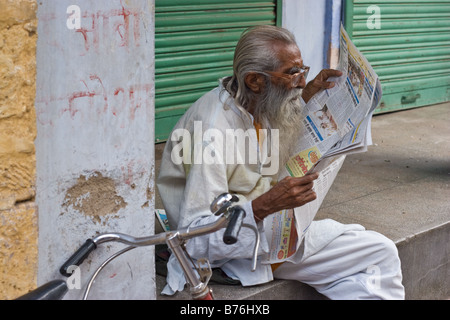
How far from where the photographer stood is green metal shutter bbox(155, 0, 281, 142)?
5207 millimetres

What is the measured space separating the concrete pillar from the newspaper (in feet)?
1.86

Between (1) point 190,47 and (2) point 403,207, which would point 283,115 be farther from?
(1) point 190,47

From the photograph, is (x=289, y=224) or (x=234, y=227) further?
(x=289, y=224)

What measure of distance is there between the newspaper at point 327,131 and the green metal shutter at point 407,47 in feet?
12.2

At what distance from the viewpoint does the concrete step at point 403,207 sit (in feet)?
12.2

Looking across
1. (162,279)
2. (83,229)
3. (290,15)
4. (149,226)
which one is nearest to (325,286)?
(162,279)

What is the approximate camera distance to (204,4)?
213 inches

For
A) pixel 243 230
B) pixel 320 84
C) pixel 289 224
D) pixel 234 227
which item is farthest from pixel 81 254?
pixel 320 84

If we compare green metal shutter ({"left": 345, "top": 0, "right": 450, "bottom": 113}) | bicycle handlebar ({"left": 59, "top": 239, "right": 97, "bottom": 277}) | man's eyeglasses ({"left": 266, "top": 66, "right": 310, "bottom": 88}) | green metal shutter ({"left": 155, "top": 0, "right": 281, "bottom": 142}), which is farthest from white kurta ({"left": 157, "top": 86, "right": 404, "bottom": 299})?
green metal shutter ({"left": 345, "top": 0, "right": 450, "bottom": 113})

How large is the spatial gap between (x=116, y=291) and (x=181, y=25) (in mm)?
2997

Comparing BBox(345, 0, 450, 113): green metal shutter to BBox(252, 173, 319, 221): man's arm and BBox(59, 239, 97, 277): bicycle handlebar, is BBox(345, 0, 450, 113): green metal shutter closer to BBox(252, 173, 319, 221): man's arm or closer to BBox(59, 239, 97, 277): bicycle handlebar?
BBox(252, 173, 319, 221): man's arm

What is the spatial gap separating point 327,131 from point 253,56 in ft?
1.39

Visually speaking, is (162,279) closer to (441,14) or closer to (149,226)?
(149,226)

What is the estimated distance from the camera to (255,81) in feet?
9.95
